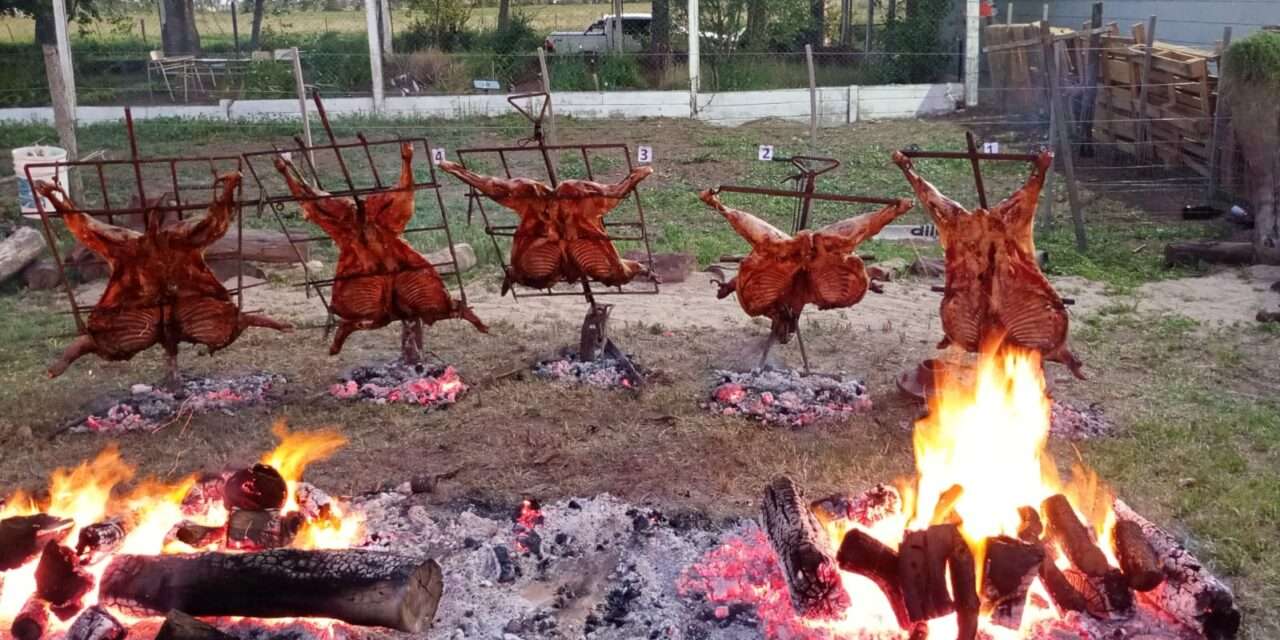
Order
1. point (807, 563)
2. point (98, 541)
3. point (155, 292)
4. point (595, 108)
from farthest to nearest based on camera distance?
point (595, 108)
point (155, 292)
point (98, 541)
point (807, 563)

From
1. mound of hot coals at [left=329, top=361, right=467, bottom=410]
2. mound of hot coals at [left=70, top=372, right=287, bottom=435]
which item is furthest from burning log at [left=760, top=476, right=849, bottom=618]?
mound of hot coals at [left=70, top=372, right=287, bottom=435]

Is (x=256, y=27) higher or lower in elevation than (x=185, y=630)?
higher

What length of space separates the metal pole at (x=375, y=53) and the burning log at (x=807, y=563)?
16594 mm

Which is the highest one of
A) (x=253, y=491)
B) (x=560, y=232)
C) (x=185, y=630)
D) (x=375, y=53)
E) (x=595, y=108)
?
(x=375, y=53)

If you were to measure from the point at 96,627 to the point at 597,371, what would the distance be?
3832mm

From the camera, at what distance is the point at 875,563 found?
4.20 metres

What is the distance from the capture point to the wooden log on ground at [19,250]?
1016cm

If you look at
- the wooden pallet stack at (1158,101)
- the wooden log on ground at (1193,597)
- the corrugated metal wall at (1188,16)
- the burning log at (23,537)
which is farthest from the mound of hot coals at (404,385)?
the corrugated metal wall at (1188,16)

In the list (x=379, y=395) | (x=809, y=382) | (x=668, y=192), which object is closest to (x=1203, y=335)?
(x=809, y=382)

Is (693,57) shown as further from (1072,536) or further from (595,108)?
(1072,536)

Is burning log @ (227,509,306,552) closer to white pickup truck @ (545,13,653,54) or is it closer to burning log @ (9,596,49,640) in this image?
burning log @ (9,596,49,640)

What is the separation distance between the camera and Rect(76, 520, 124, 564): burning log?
472cm

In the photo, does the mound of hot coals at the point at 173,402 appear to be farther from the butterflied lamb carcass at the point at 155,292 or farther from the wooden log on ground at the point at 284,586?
the wooden log on ground at the point at 284,586

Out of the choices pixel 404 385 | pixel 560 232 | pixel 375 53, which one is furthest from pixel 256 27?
pixel 560 232
